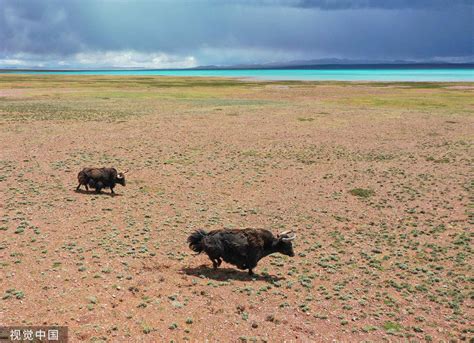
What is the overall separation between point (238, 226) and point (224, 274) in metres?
4.79

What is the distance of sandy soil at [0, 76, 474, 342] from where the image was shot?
37.3 ft

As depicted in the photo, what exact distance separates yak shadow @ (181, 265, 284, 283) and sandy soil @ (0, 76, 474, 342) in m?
0.07

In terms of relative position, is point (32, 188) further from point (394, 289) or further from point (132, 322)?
point (394, 289)

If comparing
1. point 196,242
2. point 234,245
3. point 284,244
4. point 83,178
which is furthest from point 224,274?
point 83,178

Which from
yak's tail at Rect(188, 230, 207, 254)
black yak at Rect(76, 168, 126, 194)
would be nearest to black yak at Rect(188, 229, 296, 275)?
yak's tail at Rect(188, 230, 207, 254)

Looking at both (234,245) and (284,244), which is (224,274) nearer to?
(234,245)

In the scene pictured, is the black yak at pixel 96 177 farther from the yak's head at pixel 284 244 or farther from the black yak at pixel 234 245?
the yak's head at pixel 284 244

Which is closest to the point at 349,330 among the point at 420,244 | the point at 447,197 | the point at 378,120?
the point at 420,244

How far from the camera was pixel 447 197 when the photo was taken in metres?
23.8

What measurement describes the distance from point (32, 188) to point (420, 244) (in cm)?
2080

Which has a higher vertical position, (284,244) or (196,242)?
(196,242)

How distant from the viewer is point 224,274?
14250 millimetres

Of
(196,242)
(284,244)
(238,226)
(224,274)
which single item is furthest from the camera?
(238,226)

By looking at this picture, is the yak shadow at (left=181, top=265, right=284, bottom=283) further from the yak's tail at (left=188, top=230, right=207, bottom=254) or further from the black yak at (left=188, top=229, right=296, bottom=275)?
the yak's tail at (left=188, top=230, right=207, bottom=254)
